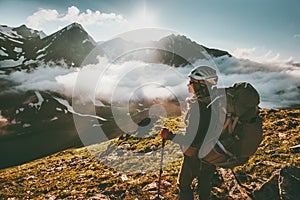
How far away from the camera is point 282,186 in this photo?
6.37 m

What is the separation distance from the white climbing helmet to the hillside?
3.29 m

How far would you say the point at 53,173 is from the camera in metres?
11.2

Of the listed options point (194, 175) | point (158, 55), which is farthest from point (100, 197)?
point (158, 55)

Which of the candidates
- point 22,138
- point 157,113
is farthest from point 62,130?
point 157,113

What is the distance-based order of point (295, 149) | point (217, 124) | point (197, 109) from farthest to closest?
1. point (295, 149)
2. point (197, 109)
3. point (217, 124)

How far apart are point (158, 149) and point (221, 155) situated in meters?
→ 6.19

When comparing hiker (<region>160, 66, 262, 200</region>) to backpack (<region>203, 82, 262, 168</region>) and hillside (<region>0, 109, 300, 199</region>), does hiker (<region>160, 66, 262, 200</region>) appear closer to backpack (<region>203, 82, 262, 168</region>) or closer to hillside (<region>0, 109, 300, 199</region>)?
backpack (<region>203, 82, 262, 168</region>)

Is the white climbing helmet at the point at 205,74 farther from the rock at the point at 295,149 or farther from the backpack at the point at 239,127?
the rock at the point at 295,149

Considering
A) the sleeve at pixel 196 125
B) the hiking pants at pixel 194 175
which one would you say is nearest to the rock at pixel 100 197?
the hiking pants at pixel 194 175

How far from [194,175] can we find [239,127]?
81.2 inches

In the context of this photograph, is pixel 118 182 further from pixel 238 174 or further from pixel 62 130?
pixel 62 130

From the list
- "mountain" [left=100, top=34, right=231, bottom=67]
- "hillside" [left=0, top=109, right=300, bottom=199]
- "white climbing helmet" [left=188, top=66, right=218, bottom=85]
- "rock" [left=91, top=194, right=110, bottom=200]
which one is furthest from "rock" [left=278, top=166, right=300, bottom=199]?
"rock" [left=91, top=194, right=110, bottom=200]

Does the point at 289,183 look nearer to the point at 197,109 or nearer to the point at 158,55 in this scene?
the point at 197,109

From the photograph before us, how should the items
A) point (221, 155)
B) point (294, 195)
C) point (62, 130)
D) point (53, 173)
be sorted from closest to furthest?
point (221, 155) < point (294, 195) < point (53, 173) < point (62, 130)
